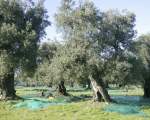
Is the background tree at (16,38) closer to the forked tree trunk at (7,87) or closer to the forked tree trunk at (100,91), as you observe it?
the forked tree trunk at (7,87)

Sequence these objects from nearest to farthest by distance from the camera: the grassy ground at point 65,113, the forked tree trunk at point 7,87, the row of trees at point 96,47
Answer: the grassy ground at point 65,113 → the row of trees at point 96,47 → the forked tree trunk at point 7,87

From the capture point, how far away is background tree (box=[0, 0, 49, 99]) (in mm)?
45531

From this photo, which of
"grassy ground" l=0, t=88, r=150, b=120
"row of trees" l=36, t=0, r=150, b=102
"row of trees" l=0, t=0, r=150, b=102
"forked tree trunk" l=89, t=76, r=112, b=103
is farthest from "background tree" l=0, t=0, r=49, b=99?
"forked tree trunk" l=89, t=76, r=112, b=103

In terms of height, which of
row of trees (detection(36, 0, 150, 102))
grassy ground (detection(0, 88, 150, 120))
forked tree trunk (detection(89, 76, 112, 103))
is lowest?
grassy ground (detection(0, 88, 150, 120))

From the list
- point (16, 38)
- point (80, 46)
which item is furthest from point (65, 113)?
point (16, 38)

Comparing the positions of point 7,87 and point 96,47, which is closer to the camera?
point 96,47

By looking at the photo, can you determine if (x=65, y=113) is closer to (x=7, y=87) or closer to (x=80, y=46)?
(x=80, y=46)

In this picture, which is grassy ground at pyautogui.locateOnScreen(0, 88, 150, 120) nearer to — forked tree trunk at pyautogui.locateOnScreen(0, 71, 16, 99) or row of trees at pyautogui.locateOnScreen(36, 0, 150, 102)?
row of trees at pyautogui.locateOnScreen(36, 0, 150, 102)

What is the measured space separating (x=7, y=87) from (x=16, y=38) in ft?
21.9

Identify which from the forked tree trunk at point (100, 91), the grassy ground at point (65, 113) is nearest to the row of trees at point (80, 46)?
the forked tree trunk at point (100, 91)

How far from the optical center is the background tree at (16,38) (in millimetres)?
45531

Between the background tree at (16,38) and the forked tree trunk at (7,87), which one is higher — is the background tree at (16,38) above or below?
above

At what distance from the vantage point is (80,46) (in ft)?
142

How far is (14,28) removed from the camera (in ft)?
151
